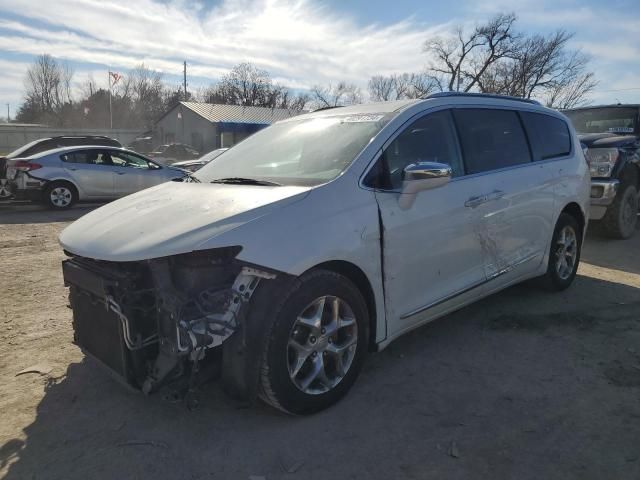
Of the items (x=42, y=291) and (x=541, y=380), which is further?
(x=42, y=291)

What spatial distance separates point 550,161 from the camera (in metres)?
4.73

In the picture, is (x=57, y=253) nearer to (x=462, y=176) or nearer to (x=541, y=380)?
(x=462, y=176)

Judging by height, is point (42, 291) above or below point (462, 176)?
below

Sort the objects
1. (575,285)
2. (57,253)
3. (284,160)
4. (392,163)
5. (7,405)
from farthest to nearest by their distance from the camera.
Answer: (57,253) < (575,285) < (284,160) < (392,163) < (7,405)

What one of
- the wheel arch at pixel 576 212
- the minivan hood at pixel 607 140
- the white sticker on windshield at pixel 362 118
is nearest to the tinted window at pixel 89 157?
the white sticker on windshield at pixel 362 118

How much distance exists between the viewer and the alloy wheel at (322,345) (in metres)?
2.81

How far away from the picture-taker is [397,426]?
2.84 metres

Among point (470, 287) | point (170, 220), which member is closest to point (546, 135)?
point (470, 287)

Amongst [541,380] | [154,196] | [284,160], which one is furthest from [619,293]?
[154,196]

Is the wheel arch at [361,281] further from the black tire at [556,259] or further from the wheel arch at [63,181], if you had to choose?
the wheel arch at [63,181]

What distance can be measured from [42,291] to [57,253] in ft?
6.32

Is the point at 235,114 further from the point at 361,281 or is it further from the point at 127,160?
the point at 361,281

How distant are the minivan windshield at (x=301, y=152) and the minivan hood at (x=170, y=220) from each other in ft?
0.86

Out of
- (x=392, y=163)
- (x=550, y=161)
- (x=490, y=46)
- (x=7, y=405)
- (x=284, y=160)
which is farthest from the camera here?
(x=490, y=46)
